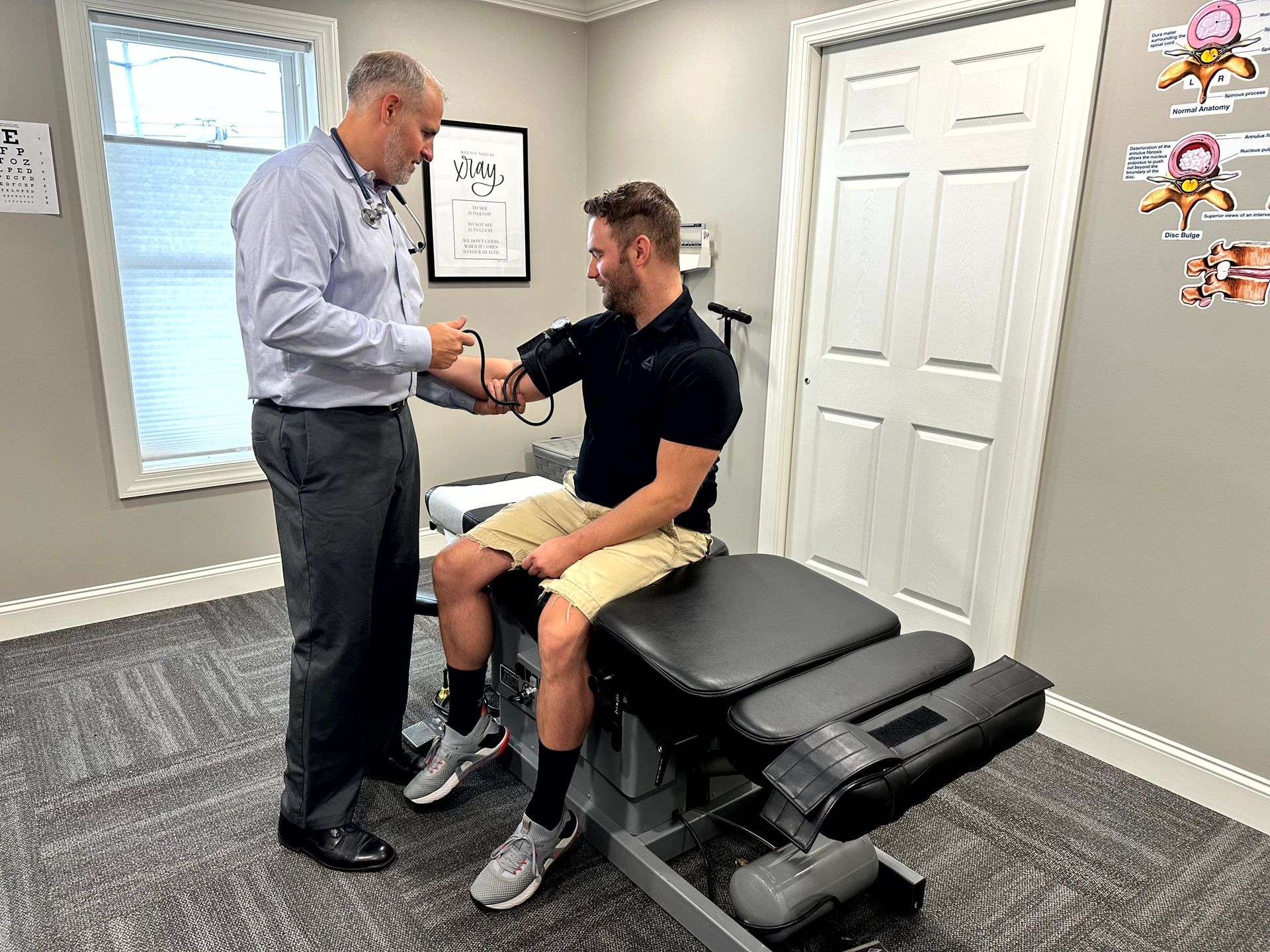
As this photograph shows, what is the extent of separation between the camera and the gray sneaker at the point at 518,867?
1671 millimetres

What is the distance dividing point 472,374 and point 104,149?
1630 mm

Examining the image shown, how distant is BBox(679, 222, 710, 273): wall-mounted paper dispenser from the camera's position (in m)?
3.19

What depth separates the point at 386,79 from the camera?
5.29 ft

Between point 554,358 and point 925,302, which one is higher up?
point 925,302

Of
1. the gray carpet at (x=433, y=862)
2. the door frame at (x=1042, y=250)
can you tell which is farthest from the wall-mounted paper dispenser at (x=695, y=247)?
the gray carpet at (x=433, y=862)

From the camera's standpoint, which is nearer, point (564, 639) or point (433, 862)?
point (564, 639)

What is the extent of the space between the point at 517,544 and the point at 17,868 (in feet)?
3.94

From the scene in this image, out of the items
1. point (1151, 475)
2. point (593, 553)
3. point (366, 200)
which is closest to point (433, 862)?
point (593, 553)

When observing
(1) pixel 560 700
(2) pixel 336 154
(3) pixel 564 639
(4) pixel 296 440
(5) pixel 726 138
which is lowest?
(1) pixel 560 700

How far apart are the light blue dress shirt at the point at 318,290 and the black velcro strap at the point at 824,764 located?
38.4 inches

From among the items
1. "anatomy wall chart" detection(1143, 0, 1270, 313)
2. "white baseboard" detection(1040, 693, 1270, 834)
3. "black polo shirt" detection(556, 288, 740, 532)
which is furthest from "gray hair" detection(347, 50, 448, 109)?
"white baseboard" detection(1040, 693, 1270, 834)

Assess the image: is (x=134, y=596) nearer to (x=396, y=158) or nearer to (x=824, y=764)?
(x=396, y=158)

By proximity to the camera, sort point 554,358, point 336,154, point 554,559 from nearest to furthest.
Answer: point 336,154 < point 554,559 < point 554,358

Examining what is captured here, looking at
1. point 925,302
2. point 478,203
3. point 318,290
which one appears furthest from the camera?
point 478,203
